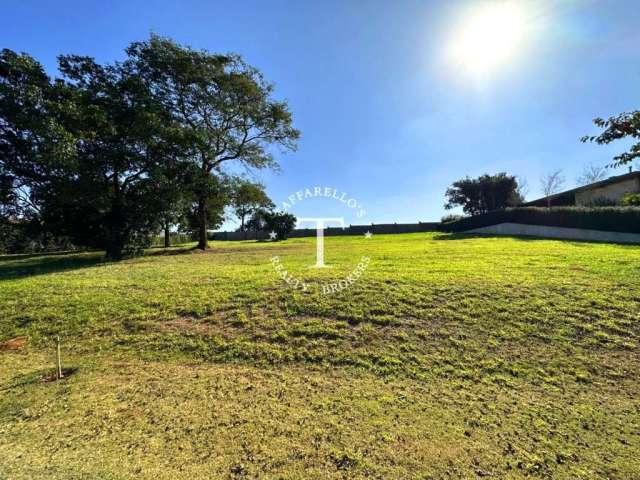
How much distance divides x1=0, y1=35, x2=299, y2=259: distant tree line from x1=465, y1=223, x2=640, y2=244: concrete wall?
1587 centimetres

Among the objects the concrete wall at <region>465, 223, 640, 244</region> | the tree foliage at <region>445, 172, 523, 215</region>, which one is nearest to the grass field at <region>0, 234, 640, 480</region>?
the concrete wall at <region>465, 223, 640, 244</region>

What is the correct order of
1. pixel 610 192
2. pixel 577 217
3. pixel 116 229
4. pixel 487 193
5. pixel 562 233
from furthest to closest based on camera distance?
pixel 487 193 < pixel 610 192 < pixel 562 233 < pixel 577 217 < pixel 116 229

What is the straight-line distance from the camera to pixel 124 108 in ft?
36.3

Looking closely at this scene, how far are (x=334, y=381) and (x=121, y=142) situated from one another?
12044 millimetres

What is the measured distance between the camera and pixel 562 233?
1523cm

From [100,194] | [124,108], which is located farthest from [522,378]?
[124,108]

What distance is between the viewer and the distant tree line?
30.3 feet

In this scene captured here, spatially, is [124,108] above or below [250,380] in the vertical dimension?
above

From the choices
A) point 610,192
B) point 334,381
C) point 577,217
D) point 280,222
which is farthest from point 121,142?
point 610,192

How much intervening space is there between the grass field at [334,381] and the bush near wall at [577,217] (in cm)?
1014

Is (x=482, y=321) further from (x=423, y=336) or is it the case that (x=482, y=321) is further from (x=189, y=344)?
(x=189, y=344)

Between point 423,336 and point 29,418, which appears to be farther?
point 423,336

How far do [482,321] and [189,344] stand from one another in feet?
13.2

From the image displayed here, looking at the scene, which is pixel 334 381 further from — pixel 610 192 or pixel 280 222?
pixel 610 192
